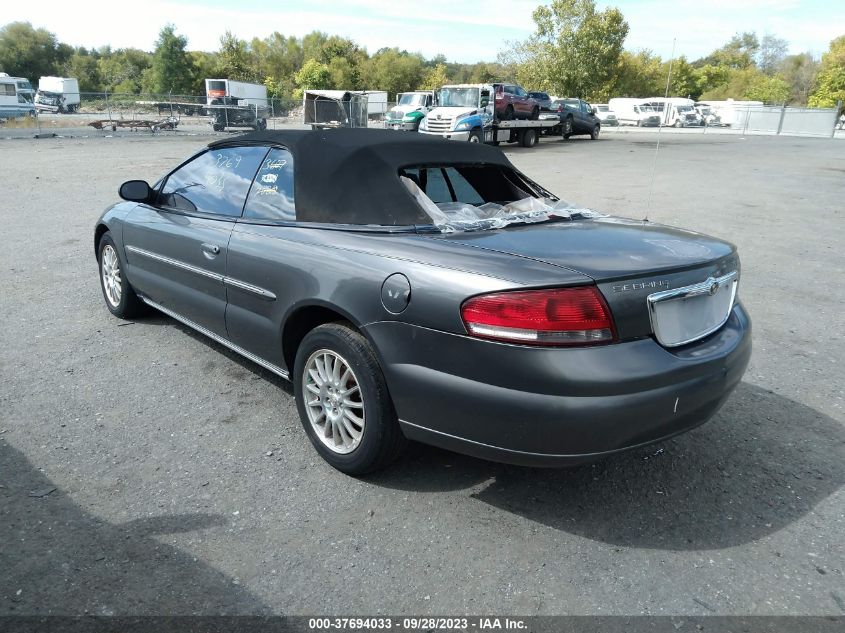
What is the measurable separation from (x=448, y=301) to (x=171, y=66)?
272 ft

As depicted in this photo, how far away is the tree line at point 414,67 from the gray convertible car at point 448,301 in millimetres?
56998

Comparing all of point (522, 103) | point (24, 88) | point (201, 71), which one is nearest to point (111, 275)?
point (522, 103)

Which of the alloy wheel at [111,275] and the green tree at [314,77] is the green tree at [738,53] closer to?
the green tree at [314,77]

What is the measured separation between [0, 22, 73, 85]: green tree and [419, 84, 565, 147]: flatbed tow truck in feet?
264

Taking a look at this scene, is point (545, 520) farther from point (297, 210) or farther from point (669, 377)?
A: point (297, 210)

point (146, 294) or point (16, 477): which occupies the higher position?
point (146, 294)

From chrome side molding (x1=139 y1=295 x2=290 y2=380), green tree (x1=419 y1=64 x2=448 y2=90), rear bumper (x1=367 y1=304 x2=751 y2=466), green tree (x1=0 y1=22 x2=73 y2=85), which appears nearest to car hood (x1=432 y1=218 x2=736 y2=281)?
rear bumper (x1=367 y1=304 x2=751 y2=466)

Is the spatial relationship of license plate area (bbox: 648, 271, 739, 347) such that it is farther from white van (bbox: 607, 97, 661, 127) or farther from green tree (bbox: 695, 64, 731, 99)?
green tree (bbox: 695, 64, 731, 99)

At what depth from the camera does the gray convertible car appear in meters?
2.44

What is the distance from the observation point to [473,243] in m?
2.79

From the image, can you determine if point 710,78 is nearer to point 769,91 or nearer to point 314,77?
point 769,91

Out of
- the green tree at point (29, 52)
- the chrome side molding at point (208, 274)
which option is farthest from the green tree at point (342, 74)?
the chrome side molding at point (208, 274)

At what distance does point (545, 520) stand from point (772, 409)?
1971 mm

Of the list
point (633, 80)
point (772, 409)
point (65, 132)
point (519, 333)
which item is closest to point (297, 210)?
point (519, 333)
